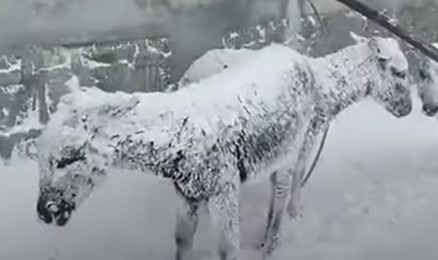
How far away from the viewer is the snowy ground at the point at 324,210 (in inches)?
61.3

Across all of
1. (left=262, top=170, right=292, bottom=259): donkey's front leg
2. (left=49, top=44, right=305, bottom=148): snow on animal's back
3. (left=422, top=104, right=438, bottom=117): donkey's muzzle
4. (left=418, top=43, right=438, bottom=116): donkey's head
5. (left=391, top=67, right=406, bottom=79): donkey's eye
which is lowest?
(left=262, top=170, right=292, bottom=259): donkey's front leg

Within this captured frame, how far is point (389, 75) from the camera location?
66.6 inches

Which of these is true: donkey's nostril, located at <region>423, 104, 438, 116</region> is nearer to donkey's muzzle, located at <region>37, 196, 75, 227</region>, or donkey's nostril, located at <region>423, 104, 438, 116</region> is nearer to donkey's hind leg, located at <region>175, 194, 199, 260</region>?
donkey's hind leg, located at <region>175, 194, 199, 260</region>

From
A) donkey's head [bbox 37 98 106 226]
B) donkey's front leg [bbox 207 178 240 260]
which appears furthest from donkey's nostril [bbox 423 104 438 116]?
donkey's head [bbox 37 98 106 226]

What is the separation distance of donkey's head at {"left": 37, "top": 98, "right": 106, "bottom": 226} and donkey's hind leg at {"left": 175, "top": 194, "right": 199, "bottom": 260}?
Answer: 159 millimetres

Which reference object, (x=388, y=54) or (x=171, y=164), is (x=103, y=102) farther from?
(x=388, y=54)

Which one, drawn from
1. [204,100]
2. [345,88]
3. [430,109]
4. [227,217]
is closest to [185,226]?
[227,217]

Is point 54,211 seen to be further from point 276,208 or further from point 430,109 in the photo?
point 430,109

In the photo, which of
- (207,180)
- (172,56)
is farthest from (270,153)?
(172,56)

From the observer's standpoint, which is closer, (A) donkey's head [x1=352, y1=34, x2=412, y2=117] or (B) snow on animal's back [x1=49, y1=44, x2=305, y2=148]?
(B) snow on animal's back [x1=49, y1=44, x2=305, y2=148]

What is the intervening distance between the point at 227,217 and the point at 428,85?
0.43 m

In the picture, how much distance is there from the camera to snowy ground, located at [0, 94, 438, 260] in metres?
1.56

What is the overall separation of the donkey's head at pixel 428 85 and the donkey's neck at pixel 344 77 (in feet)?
0.29

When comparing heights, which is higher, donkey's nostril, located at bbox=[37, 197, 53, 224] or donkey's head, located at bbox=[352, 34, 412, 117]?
donkey's head, located at bbox=[352, 34, 412, 117]
